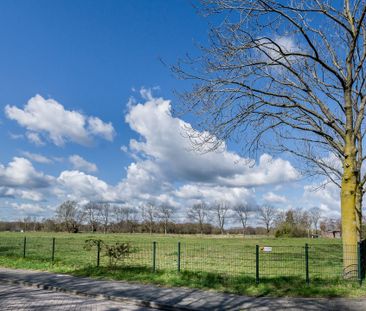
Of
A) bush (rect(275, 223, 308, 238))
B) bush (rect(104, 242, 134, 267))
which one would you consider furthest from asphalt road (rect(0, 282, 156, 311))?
bush (rect(275, 223, 308, 238))

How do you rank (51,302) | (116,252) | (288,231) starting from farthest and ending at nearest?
(288,231), (116,252), (51,302)

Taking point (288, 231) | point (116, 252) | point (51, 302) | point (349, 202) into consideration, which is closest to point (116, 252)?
point (116, 252)

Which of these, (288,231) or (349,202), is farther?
(288,231)

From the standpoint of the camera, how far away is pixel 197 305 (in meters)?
9.48

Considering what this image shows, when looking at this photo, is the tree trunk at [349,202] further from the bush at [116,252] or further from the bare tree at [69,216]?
the bare tree at [69,216]

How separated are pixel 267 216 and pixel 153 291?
344 feet

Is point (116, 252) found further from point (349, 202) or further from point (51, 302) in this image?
point (349, 202)

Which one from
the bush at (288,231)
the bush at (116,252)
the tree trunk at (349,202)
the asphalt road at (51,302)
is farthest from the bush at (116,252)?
the bush at (288,231)

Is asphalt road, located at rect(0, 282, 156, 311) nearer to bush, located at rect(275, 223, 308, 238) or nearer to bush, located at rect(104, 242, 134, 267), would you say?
bush, located at rect(104, 242, 134, 267)

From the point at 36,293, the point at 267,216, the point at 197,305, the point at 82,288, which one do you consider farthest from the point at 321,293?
the point at 267,216

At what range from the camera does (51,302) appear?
32.5 ft

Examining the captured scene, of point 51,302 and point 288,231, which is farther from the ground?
point 51,302

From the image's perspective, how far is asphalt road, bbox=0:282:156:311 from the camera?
9.16 metres

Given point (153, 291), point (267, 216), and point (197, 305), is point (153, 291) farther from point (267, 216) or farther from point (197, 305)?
point (267, 216)
